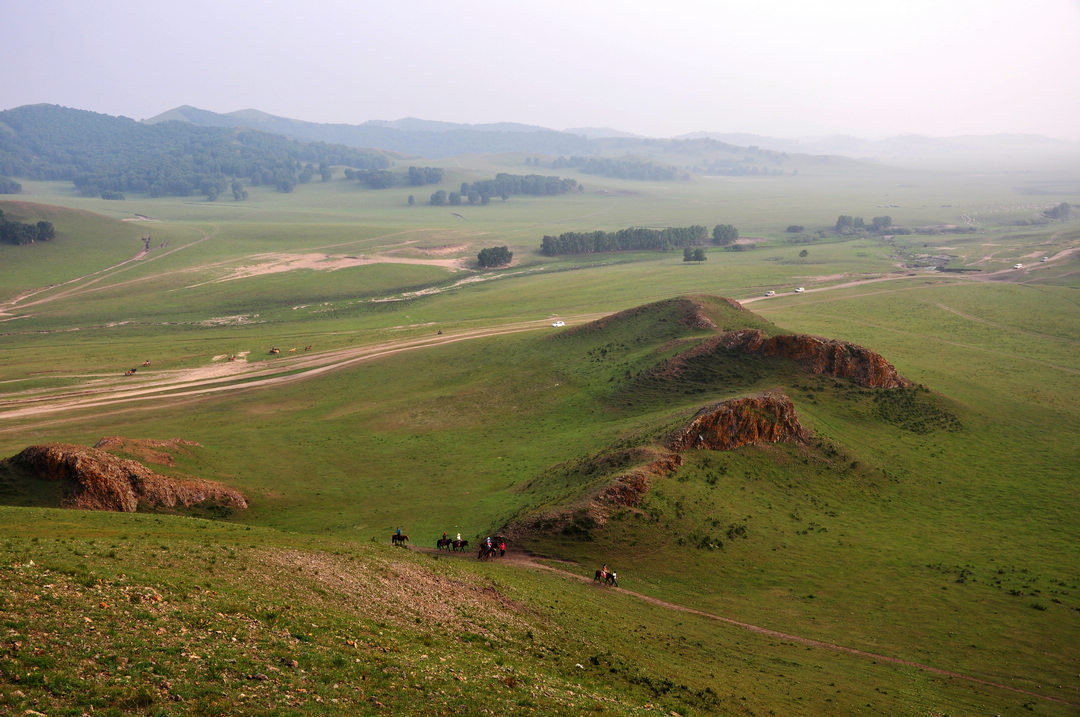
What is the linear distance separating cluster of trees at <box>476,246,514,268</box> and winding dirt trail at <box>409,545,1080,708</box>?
147 metres

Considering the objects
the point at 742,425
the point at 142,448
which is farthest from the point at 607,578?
the point at 142,448

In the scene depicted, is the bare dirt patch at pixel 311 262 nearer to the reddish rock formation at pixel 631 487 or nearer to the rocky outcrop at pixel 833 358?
the rocky outcrop at pixel 833 358

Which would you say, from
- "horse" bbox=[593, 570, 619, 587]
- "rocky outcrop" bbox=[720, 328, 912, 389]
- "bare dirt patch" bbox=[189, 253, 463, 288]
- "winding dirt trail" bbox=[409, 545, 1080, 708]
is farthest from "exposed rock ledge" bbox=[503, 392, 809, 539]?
"bare dirt patch" bbox=[189, 253, 463, 288]

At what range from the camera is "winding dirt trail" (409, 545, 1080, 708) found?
28.2m

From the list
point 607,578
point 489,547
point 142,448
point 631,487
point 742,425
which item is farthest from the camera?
point 742,425

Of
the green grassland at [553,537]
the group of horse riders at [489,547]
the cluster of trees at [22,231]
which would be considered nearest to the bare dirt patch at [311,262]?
the green grassland at [553,537]

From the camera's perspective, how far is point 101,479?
40281mm

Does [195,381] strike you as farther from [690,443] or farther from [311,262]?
[311,262]

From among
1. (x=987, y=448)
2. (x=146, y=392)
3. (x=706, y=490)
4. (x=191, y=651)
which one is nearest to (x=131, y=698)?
(x=191, y=651)

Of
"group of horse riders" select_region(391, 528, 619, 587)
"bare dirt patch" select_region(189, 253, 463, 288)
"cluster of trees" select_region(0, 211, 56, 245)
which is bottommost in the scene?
"group of horse riders" select_region(391, 528, 619, 587)

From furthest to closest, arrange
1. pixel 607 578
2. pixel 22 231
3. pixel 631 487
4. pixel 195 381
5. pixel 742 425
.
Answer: pixel 22 231
pixel 195 381
pixel 742 425
pixel 631 487
pixel 607 578

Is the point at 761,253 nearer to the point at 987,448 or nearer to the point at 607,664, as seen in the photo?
the point at 987,448

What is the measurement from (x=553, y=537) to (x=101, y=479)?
27863 millimetres

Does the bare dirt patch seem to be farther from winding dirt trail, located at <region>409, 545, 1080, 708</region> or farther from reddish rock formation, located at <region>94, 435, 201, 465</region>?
winding dirt trail, located at <region>409, 545, 1080, 708</region>
